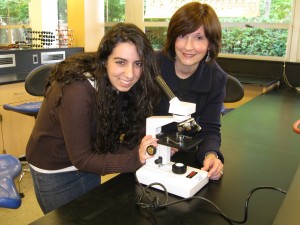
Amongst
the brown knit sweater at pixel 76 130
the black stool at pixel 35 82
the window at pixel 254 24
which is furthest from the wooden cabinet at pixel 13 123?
the brown knit sweater at pixel 76 130

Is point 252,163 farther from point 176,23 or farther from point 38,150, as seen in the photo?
point 38,150

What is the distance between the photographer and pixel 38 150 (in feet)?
3.60

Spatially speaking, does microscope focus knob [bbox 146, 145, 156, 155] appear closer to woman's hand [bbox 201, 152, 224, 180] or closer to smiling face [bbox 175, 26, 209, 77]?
woman's hand [bbox 201, 152, 224, 180]

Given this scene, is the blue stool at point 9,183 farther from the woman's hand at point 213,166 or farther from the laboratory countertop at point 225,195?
the woman's hand at point 213,166

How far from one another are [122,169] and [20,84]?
1.95 metres

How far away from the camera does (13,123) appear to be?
103 inches

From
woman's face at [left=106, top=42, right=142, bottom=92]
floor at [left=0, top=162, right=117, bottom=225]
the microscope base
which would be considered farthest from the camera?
floor at [left=0, top=162, right=117, bottom=225]

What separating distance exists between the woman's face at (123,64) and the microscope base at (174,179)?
301mm

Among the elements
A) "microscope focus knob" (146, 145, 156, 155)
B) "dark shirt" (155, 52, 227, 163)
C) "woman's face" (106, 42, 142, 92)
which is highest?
"woman's face" (106, 42, 142, 92)

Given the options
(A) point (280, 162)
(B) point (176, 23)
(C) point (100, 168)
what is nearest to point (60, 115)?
(C) point (100, 168)

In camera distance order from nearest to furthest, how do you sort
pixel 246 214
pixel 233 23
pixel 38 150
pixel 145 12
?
pixel 246 214 → pixel 38 150 → pixel 233 23 → pixel 145 12

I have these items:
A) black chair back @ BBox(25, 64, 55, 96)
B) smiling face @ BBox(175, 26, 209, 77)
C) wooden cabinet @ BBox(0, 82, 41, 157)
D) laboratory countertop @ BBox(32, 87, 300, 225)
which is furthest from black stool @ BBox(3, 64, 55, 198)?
laboratory countertop @ BBox(32, 87, 300, 225)

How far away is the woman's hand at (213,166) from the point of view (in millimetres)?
1007

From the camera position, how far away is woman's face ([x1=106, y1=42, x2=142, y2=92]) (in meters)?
1.00
